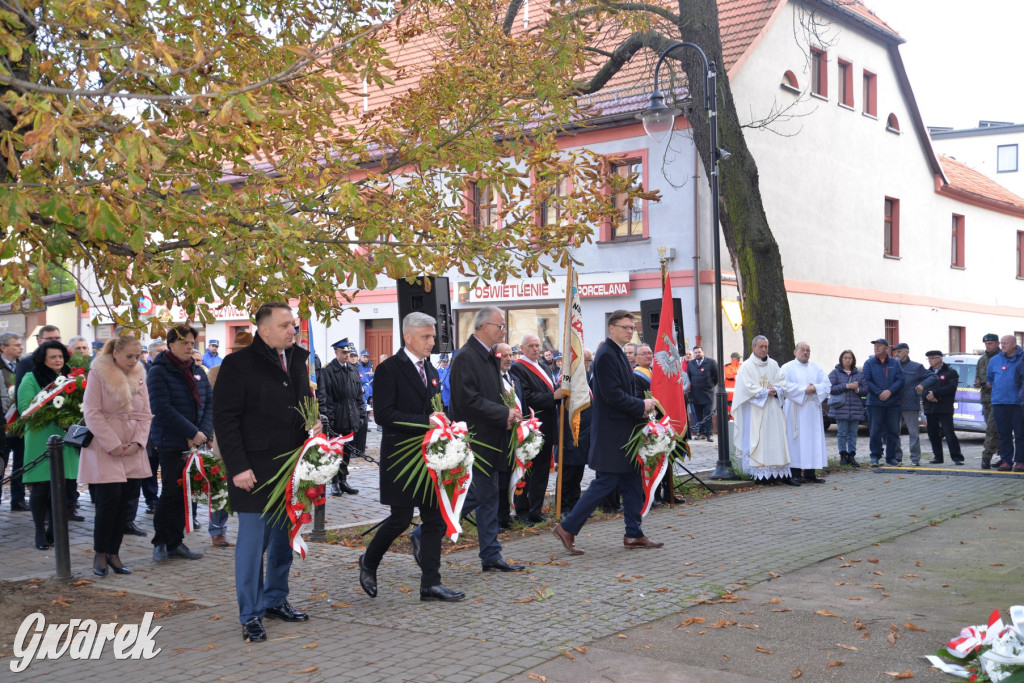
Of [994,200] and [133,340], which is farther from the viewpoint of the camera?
[994,200]

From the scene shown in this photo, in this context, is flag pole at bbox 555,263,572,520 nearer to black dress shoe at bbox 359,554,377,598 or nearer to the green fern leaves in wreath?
the green fern leaves in wreath

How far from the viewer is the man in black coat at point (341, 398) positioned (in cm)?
1394

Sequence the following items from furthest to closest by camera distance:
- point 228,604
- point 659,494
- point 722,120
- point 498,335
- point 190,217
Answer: point 722,120
point 659,494
point 498,335
point 228,604
point 190,217

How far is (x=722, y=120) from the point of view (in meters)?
17.1

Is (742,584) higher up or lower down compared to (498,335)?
lower down

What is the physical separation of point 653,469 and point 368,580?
125 inches

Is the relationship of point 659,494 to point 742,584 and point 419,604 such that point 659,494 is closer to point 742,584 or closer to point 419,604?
point 742,584

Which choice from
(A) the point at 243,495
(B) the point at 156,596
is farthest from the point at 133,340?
(A) the point at 243,495

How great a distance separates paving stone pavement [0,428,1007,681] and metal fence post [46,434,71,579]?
1.16 ft

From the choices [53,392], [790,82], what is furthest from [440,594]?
[790,82]

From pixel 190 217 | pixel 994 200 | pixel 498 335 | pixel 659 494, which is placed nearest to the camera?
pixel 190 217

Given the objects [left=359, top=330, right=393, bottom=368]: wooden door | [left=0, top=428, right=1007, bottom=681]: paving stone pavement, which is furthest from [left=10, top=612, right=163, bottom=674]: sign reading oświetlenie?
[left=359, top=330, right=393, bottom=368]: wooden door

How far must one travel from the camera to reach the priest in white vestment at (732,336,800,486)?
14.6 metres

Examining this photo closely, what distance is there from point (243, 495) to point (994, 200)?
36.7 metres
